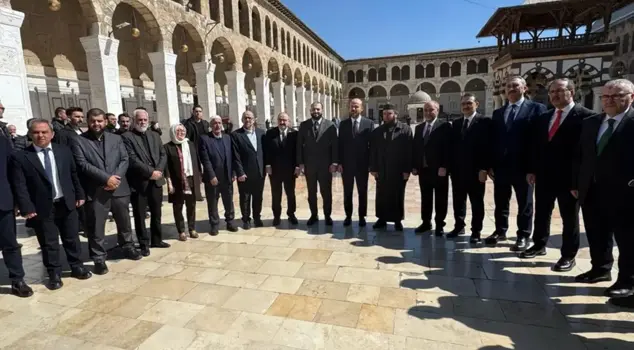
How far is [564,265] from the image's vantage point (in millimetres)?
3670

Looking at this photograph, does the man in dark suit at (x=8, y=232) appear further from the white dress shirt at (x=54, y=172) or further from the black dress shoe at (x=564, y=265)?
the black dress shoe at (x=564, y=265)

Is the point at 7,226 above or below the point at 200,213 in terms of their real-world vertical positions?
above

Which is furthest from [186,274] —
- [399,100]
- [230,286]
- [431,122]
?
[399,100]

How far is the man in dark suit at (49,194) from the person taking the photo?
11.1 feet

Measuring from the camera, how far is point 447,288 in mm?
3361

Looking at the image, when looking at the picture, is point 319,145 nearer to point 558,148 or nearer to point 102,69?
point 558,148

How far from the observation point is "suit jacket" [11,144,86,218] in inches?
133

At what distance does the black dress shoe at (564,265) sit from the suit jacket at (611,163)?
763 millimetres

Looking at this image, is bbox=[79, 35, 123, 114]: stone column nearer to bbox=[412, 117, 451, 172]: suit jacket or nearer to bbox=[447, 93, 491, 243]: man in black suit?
bbox=[412, 117, 451, 172]: suit jacket

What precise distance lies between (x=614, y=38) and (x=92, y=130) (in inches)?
1477

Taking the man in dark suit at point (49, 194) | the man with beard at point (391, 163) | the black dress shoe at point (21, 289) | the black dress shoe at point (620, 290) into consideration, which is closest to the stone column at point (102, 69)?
the man in dark suit at point (49, 194)

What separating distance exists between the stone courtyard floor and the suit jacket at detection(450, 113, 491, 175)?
1.05 m

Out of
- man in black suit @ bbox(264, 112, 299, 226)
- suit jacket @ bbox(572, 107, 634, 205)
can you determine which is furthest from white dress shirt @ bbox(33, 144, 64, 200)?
suit jacket @ bbox(572, 107, 634, 205)

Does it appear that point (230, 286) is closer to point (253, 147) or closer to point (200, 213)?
point (253, 147)
